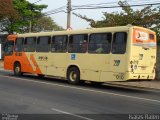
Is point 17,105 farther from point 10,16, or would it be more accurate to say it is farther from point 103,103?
point 10,16

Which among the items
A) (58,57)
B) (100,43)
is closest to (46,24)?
(58,57)

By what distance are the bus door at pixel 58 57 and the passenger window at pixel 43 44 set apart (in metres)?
0.39

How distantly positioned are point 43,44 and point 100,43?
5.09 m

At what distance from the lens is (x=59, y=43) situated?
22062 millimetres

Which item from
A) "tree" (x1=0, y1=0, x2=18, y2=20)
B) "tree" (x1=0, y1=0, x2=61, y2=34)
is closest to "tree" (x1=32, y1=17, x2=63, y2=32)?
"tree" (x1=0, y1=0, x2=61, y2=34)

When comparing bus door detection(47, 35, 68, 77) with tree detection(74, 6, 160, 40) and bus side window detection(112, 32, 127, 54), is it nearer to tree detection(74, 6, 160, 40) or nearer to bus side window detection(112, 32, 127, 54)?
bus side window detection(112, 32, 127, 54)

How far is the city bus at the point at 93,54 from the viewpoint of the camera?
1797 cm

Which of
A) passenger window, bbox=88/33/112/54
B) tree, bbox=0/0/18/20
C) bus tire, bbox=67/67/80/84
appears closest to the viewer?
passenger window, bbox=88/33/112/54

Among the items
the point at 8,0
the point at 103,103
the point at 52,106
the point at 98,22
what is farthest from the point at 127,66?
the point at 8,0

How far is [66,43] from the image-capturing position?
21.6 meters

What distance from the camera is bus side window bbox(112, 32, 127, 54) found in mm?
18003

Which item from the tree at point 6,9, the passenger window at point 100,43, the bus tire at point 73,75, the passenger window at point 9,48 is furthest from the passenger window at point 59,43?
the tree at point 6,9

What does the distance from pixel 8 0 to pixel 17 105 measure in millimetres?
41236

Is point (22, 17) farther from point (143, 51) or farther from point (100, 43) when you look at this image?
point (143, 51)
